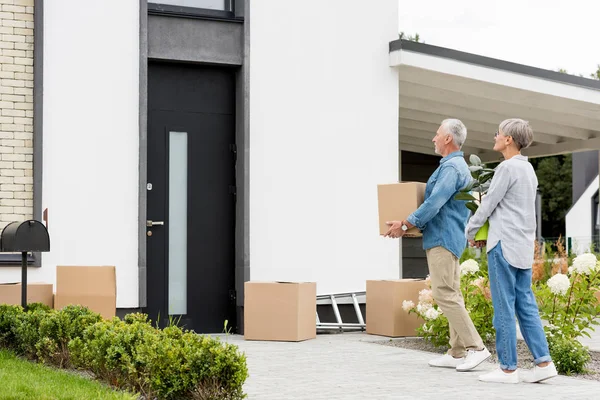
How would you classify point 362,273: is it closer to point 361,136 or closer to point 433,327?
point 361,136

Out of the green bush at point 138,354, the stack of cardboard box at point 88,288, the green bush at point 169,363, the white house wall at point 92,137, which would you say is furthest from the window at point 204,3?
the green bush at point 169,363

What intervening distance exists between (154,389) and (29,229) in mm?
2794

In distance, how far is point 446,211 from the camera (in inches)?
278

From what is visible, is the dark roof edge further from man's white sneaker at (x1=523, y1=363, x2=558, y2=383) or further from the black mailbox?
man's white sneaker at (x1=523, y1=363, x2=558, y2=383)

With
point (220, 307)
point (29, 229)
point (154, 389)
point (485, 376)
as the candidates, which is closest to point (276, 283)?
point (220, 307)

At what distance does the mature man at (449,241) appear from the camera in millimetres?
6953

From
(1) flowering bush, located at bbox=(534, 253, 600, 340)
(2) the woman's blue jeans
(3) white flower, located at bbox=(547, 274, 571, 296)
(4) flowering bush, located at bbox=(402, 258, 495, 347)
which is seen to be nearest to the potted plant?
(2) the woman's blue jeans

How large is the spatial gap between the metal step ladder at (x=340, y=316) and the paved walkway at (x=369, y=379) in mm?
1599

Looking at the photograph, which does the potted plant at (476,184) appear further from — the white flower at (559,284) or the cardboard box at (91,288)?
the cardboard box at (91,288)

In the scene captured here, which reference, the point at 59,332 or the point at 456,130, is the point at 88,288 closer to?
the point at 59,332

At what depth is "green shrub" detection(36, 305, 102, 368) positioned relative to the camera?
6512 mm

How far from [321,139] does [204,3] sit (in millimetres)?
1983

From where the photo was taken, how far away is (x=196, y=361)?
5.09 meters

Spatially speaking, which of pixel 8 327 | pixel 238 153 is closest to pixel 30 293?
pixel 8 327
